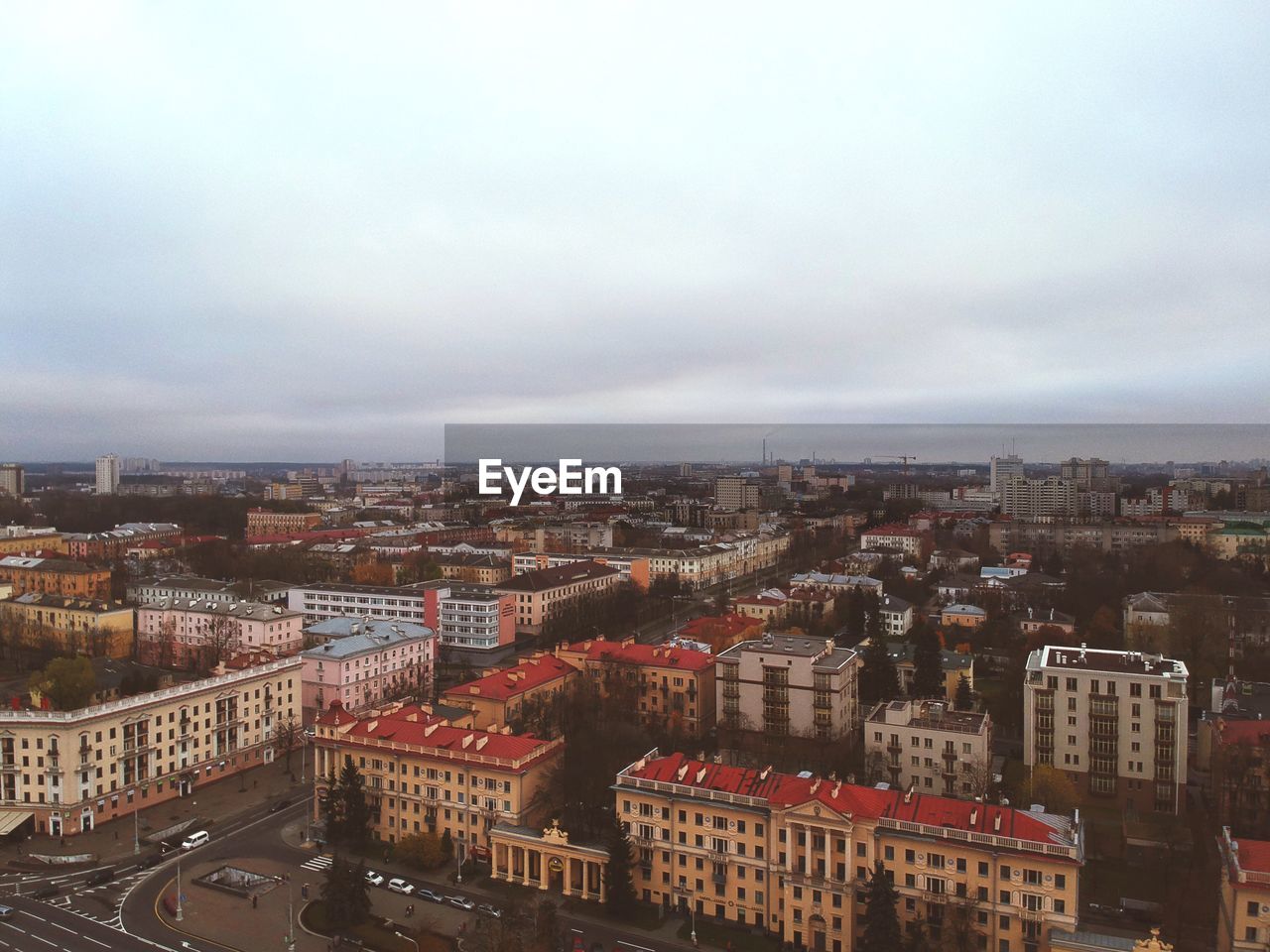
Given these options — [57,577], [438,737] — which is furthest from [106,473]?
[438,737]

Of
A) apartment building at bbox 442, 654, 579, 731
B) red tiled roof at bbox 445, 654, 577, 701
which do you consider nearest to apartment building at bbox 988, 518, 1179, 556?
red tiled roof at bbox 445, 654, 577, 701

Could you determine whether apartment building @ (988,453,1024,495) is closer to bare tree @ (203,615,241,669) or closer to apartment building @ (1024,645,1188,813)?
apartment building @ (1024,645,1188,813)

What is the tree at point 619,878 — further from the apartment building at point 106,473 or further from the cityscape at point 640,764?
the apartment building at point 106,473

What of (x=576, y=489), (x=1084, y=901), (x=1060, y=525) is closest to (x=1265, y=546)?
(x=1060, y=525)

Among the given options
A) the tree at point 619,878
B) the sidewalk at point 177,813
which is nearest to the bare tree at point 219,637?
the sidewalk at point 177,813

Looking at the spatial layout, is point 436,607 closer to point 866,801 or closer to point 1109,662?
point 866,801

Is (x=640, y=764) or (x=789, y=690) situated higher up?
(x=640, y=764)

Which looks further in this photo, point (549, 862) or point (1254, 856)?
point (549, 862)
